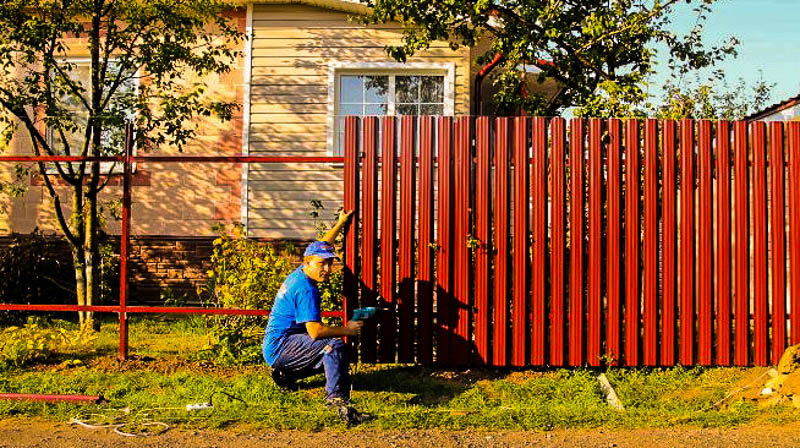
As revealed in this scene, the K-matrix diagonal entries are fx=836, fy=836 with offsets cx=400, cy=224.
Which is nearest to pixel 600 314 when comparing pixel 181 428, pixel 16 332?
pixel 181 428

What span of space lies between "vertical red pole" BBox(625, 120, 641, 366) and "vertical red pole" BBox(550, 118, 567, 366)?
0.53 meters

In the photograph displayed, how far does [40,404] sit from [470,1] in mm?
6354

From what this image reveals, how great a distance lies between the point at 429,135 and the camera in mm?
6922

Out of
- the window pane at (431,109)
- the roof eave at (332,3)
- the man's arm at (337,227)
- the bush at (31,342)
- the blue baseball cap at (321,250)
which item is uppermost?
the roof eave at (332,3)

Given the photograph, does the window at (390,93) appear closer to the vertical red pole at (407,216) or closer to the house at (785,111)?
the house at (785,111)

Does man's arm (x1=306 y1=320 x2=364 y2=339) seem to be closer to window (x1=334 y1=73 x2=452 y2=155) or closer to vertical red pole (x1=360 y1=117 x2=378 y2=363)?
vertical red pole (x1=360 y1=117 x2=378 y2=363)

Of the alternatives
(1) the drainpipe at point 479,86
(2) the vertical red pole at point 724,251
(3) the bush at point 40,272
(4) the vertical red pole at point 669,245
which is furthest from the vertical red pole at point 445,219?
(1) the drainpipe at point 479,86

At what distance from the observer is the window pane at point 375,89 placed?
12438 mm

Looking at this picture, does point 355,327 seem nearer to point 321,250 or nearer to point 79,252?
point 321,250

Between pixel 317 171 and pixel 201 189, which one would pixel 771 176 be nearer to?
pixel 317 171

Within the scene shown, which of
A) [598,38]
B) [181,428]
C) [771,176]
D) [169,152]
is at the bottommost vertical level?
[181,428]

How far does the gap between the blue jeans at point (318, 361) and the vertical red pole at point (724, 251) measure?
3175 millimetres

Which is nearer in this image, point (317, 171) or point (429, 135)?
point (429, 135)

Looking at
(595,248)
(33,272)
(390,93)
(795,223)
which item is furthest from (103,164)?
(795,223)
